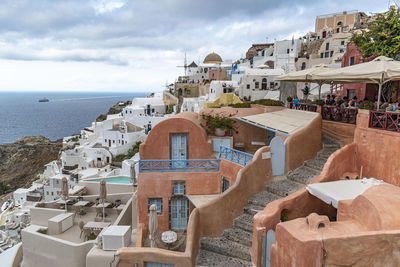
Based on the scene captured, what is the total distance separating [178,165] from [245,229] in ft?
14.9

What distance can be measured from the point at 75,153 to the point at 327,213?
42446 millimetres

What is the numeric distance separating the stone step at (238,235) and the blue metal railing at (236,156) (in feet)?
9.45

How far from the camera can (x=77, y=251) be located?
12.5 m

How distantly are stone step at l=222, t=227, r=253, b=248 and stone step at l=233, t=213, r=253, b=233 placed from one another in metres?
0.13

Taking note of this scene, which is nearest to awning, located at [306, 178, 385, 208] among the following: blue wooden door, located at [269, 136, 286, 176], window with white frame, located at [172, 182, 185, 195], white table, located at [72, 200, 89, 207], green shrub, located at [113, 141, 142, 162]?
blue wooden door, located at [269, 136, 286, 176]

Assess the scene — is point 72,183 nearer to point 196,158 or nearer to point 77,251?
point 77,251

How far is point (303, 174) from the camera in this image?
37.0 ft

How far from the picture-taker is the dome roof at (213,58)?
297 ft

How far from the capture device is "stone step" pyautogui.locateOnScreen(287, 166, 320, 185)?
1080cm

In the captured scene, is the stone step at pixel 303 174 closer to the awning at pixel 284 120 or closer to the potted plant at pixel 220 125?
the awning at pixel 284 120

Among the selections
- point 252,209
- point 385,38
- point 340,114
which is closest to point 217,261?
point 252,209

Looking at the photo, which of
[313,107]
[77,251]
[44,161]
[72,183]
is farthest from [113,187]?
[44,161]

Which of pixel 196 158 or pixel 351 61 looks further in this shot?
pixel 351 61

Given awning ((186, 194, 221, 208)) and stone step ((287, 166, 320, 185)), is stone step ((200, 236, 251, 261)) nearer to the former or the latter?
awning ((186, 194, 221, 208))
